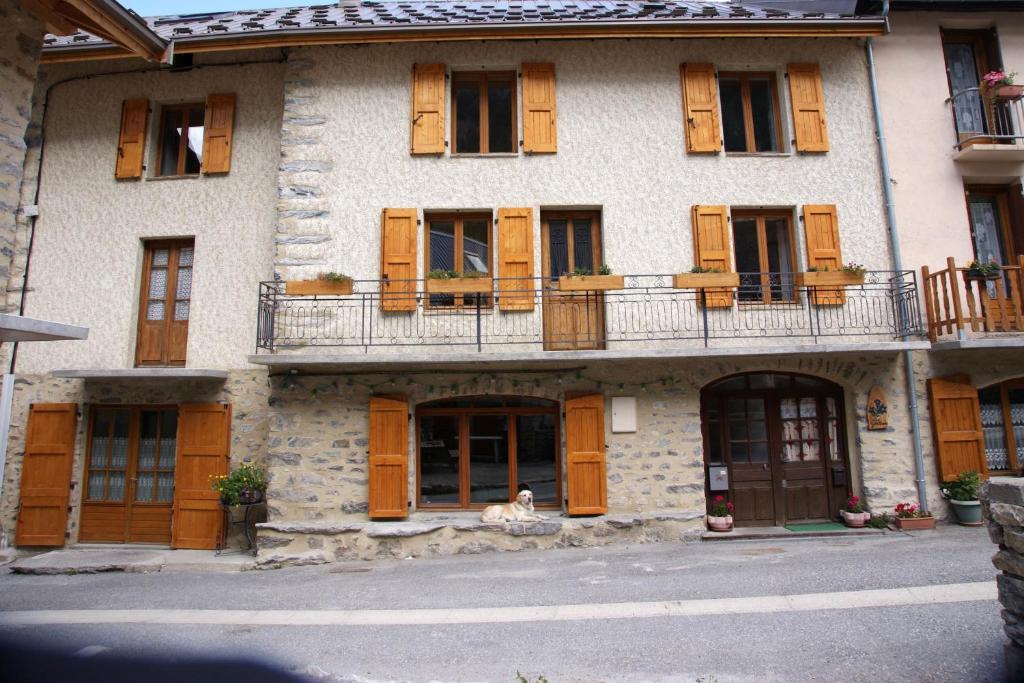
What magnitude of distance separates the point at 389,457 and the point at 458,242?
3.25m

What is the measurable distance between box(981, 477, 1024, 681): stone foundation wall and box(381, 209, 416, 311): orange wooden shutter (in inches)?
257

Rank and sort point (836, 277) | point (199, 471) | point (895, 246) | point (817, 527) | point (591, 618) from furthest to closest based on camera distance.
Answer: point (895, 246) < point (199, 471) < point (817, 527) < point (836, 277) < point (591, 618)

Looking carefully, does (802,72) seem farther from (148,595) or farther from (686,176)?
(148,595)

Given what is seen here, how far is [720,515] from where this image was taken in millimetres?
7965

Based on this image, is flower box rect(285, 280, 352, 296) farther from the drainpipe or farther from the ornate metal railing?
the ornate metal railing

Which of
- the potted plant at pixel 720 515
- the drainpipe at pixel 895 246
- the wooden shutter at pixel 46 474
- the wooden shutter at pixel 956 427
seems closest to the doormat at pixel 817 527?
the potted plant at pixel 720 515

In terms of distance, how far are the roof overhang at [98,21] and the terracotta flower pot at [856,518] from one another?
1041 cm

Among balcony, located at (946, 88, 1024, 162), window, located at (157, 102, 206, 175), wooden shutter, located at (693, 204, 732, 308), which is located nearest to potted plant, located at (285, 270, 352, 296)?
window, located at (157, 102, 206, 175)

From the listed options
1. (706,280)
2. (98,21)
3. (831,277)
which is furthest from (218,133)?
(831,277)

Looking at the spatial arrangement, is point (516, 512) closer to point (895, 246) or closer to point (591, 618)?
point (591, 618)

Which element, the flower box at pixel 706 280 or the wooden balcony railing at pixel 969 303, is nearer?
the flower box at pixel 706 280

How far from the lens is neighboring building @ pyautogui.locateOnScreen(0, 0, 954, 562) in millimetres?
7918

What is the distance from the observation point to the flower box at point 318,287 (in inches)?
304

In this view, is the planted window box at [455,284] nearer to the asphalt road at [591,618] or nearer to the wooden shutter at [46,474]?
the asphalt road at [591,618]
